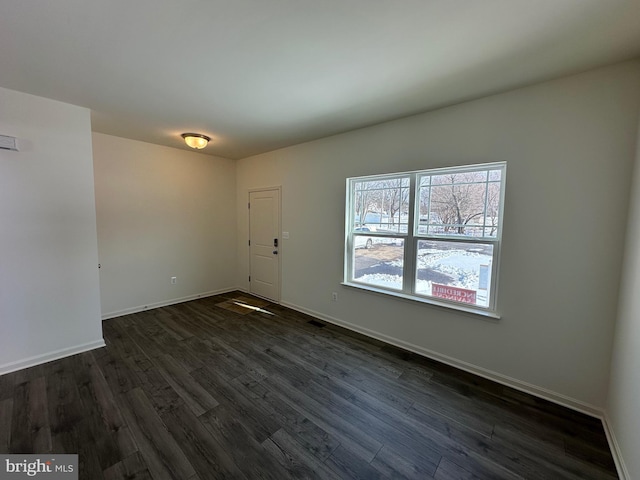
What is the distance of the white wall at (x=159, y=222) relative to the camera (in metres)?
3.70

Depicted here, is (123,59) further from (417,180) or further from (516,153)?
(516,153)

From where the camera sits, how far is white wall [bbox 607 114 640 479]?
1.46 metres

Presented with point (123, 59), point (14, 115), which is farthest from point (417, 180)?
point (14, 115)

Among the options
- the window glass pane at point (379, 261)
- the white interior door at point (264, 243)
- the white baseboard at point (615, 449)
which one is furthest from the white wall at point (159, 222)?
the white baseboard at point (615, 449)

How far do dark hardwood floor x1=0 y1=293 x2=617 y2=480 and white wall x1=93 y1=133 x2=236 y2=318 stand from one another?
1347 millimetres

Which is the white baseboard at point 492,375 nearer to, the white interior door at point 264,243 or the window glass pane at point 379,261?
the window glass pane at point 379,261

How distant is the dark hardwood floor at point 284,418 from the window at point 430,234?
0.81m

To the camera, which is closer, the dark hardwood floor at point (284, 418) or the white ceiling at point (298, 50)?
the white ceiling at point (298, 50)

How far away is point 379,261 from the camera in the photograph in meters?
3.28

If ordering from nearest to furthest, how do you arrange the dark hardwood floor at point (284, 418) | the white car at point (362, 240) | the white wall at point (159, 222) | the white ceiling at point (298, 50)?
the white ceiling at point (298, 50) < the dark hardwood floor at point (284, 418) < the white car at point (362, 240) < the white wall at point (159, 222)

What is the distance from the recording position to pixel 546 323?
83.8 inches

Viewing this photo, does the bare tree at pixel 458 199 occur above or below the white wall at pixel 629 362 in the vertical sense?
above

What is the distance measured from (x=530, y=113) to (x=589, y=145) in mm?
493

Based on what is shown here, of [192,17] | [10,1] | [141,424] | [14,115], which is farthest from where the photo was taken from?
[14,115]
